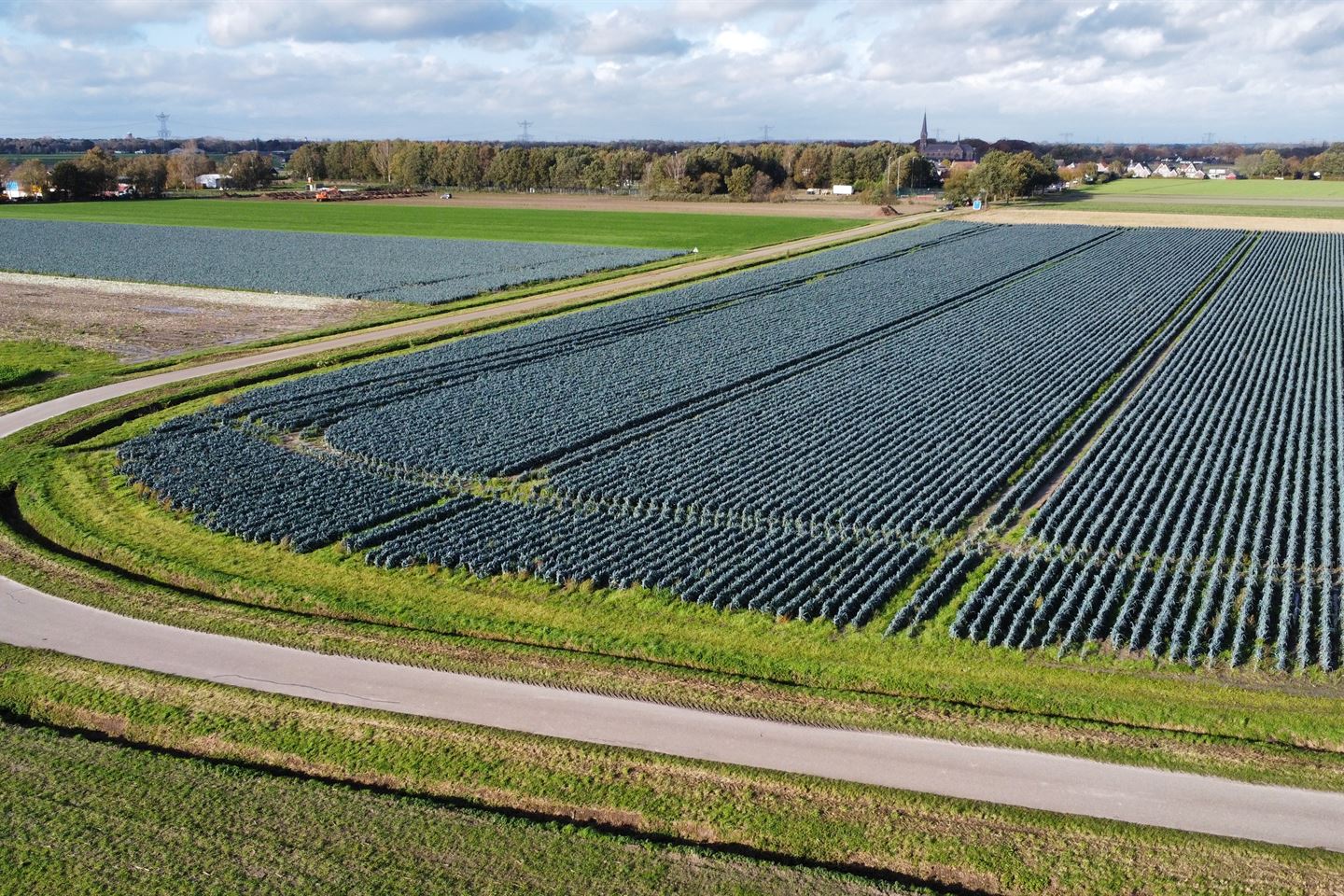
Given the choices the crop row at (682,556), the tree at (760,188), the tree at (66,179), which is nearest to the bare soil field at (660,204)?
the tree at (760,188)

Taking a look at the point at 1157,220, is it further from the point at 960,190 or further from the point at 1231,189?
the point at 1231,189

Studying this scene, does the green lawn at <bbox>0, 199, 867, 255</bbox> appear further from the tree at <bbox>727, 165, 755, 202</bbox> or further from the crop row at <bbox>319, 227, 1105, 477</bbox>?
the crop row at <bbox>319, 227, 1105, 477</bbox>

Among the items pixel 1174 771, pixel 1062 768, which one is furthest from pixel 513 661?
pixel 1174 771

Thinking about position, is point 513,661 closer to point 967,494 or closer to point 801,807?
point 801,807

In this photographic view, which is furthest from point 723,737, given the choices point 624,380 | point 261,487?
point 624,380

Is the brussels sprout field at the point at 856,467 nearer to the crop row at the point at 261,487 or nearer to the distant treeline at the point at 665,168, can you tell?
the crop row at the point at 261,487

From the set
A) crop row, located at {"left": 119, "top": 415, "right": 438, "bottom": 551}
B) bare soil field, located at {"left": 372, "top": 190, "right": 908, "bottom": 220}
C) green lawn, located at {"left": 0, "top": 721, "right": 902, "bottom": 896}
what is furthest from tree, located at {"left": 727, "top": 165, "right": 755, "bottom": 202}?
green lawn, located at {"left": 0, "top": 721, "right": 902, "bottom": 896}
